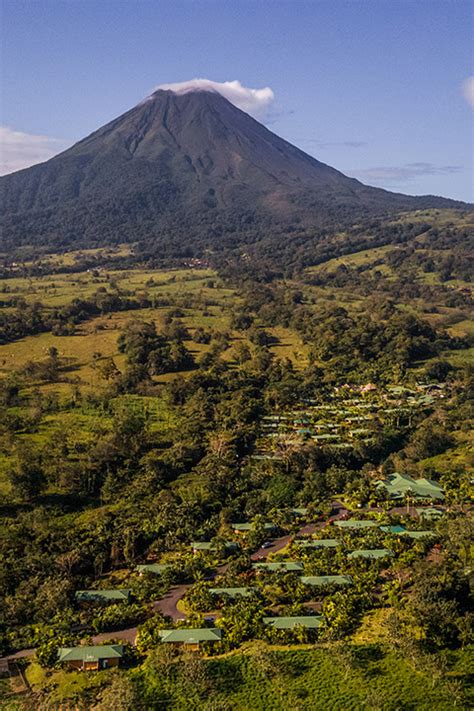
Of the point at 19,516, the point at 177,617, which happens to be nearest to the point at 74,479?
the point at 19,516

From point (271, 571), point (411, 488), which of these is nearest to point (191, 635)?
point (271, 571)

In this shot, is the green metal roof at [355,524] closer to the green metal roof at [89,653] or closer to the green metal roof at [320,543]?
the green metal roof at [320,543]

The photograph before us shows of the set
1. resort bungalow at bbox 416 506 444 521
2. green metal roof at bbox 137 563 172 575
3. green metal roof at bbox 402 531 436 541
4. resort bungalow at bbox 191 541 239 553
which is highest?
resort bungalow at bbox 416 506 444 521

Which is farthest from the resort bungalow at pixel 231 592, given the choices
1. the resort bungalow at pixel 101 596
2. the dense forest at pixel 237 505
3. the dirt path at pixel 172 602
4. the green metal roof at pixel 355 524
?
the green metal roof at pixel 355 524

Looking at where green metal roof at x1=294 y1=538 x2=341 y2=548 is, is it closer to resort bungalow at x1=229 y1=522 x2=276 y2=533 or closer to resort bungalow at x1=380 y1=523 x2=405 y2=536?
resort bungalow at x1=229 y1=522 x2=276 y2=533

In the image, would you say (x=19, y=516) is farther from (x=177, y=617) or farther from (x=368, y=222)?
(x=368, y=222)

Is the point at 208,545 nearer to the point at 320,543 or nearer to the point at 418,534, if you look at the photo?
the point at 320,543

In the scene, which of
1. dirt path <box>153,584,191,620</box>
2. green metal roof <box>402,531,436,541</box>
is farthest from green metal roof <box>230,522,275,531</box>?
green metal roof <box>402,531,436,541</box>
